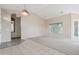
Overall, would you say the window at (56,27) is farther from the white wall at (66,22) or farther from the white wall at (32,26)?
the white wall at (32,26)

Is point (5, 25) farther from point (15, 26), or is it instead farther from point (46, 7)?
point (15, 26)

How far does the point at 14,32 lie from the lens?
35.8 feet

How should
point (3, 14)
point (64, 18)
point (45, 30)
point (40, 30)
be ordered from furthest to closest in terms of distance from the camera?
point (45, 30), point (40, 30), point (64, 18), point (3, 14)

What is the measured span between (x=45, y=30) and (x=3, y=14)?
6.88m

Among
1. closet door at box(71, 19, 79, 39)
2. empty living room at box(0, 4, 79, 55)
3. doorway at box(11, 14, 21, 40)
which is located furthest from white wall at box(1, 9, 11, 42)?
closet door at box(71, 19, 79, 39)

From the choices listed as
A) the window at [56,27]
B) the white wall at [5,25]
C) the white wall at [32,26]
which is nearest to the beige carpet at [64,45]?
the white wall at [5,25]

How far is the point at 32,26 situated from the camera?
34.5ft

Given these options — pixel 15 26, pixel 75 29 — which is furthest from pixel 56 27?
pixel 15 26

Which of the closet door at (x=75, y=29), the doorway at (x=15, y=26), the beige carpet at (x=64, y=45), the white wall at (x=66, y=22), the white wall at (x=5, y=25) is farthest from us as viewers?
the doorway at (x=15, y=26)

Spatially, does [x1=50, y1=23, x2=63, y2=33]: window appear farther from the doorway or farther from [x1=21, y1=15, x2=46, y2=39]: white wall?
the doorway

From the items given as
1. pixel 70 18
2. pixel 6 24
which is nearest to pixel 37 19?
pixel 70 18

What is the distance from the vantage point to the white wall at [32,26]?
368 inches

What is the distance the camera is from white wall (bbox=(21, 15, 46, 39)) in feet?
30.6
